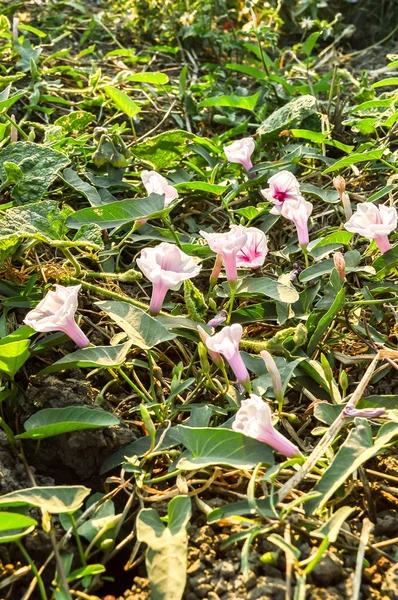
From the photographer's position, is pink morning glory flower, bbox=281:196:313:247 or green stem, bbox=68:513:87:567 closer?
green stem, bbox=68:513:87:567

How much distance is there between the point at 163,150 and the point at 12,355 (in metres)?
0.93

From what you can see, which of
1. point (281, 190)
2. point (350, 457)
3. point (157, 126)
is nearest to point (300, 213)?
point (281, 190)

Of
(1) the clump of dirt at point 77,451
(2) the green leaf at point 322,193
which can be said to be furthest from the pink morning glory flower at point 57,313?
(2) the green leaf at point 322,193

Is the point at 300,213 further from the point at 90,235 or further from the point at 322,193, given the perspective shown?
the point at 90,235

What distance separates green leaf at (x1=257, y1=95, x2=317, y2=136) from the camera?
6.61ft

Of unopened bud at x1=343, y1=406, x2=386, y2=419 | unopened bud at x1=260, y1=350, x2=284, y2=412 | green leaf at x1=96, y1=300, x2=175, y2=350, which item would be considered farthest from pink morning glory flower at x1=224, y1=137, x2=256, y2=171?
unopened bud at x1=343, y1=406, x2=386, y2=419

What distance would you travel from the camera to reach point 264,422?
3.63 ft

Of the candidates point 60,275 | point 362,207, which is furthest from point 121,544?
point 362,207

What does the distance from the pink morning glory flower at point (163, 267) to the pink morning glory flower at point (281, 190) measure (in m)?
0.32

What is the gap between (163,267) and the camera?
1.40 meters

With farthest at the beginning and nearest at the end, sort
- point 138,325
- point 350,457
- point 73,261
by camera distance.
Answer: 1. point 73,261
2. point 138,325
3. point 350,457

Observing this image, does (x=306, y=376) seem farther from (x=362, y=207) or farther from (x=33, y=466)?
(x=33, y=466)

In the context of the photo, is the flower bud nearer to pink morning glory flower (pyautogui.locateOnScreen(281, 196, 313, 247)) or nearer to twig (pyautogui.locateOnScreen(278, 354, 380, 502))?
pink morning glory flower (pyautogui.locateOnScreen(281, 196, 313, 247))

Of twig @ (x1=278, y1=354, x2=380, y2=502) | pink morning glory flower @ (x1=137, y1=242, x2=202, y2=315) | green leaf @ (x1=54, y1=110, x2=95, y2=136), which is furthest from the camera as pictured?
green leaf @ (x1=54, y1=110, x2=95, y2=136)
